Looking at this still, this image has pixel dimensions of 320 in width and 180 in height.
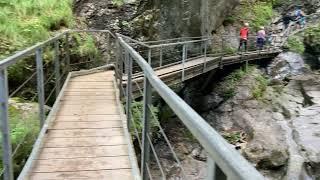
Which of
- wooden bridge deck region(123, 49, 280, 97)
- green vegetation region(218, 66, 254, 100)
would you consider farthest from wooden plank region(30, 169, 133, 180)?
green vegetation region(218, 66, 254, 100)

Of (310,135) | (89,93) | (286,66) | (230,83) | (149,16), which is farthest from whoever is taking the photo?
(286,66)

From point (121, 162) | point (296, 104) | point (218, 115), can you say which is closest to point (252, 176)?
point (121, 162)

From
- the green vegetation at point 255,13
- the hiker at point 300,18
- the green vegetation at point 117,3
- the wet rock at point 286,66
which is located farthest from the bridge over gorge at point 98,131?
the hiker at point 300,18

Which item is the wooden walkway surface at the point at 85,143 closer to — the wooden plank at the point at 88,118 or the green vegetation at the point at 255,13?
the wooden plank at the point at 88,118

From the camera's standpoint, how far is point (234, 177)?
3.35 ft

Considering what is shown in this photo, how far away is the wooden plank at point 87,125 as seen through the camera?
522 centimetres

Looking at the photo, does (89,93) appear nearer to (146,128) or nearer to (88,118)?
(88,118)

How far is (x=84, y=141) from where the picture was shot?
4.67 meters

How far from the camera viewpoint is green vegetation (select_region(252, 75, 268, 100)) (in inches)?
637

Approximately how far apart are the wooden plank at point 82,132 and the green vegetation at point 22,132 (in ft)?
0.83

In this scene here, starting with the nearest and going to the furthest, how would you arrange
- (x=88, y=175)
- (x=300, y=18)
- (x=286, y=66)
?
1. (x=88, y=175)
2. (x=286, y=66)
3. (x=300, y=18)

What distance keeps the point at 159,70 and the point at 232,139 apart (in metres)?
3.51

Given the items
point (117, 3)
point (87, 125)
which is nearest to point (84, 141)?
point (87, 125)

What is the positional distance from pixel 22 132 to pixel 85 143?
0.79 m
